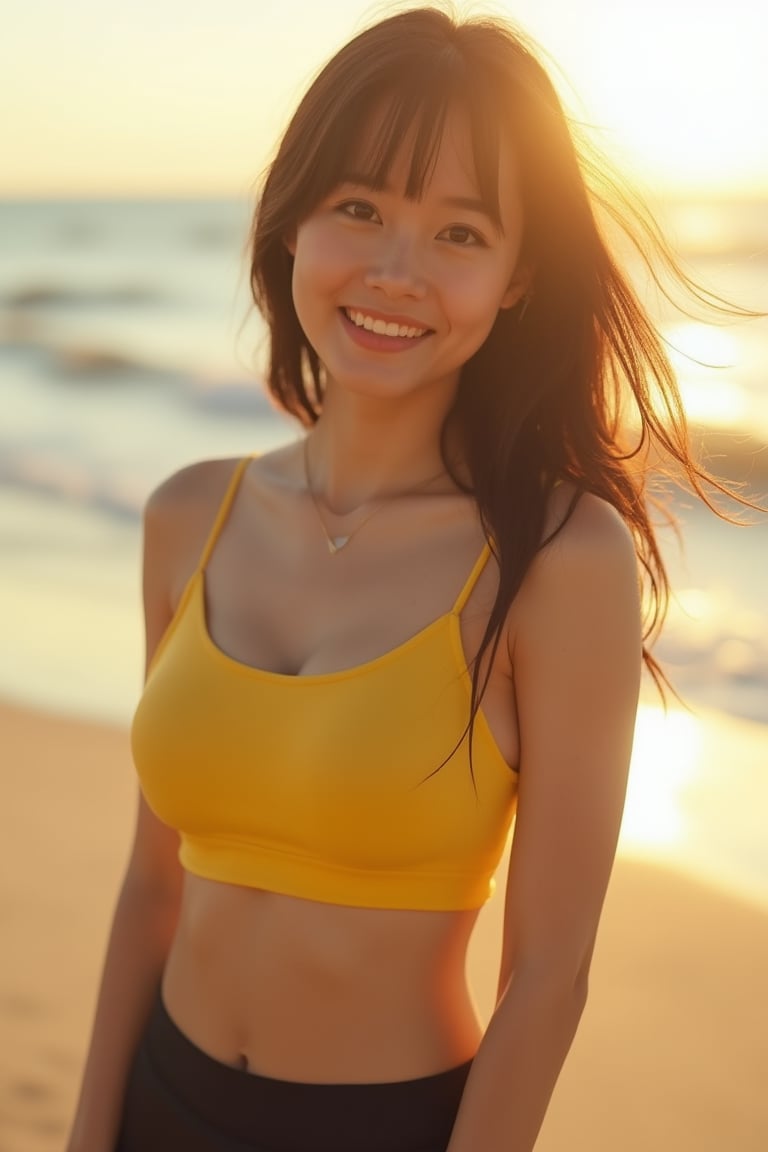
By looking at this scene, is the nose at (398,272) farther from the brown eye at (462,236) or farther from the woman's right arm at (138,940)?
the woman's right arm at (138,940)

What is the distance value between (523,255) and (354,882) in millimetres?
1025

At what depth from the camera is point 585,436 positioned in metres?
2.32

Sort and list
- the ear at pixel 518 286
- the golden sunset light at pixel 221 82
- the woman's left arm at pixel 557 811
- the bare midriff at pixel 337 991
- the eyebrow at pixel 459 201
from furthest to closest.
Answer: the golden sunset light at pixel 221 82 → the ear at pixel 518 286 → the eyebrow at pixel 459 201 → the bare midriff at pixel 337 991 → the woman's left arm at pixel 557 811

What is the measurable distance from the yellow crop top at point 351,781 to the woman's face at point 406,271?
1.26 ft

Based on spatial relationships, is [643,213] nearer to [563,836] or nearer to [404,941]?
[563,836]

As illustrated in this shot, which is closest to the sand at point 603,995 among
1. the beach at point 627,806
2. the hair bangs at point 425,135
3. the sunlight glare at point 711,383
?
the beach at point 627,806

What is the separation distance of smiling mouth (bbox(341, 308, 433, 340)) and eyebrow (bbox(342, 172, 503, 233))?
188mm

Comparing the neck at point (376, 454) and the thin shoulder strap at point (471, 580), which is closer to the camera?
the thin shoulder strap at point (471, 580)

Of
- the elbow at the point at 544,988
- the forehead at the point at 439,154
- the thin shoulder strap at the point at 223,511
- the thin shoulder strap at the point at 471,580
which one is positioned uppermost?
the forehead at the point at 439,154

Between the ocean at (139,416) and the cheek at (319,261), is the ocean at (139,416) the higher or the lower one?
the lower one

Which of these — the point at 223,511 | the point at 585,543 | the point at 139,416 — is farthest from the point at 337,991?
the point at 139,416

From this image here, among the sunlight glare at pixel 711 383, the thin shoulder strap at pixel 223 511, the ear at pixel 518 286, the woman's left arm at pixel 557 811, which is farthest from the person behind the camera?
the sunlight glare at pixel 711 383

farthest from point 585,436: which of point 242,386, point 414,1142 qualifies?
point 242,386

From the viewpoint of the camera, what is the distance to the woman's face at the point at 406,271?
2172mm
